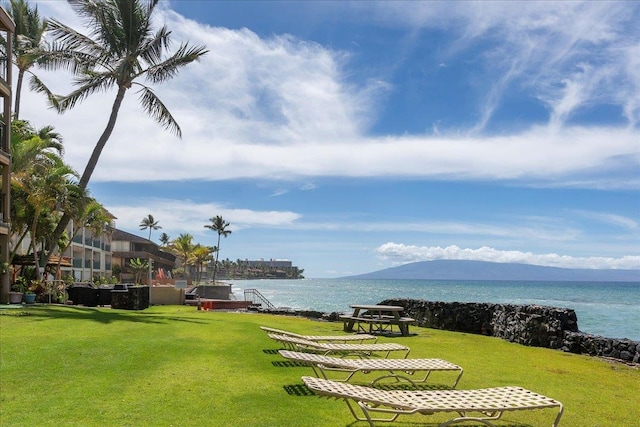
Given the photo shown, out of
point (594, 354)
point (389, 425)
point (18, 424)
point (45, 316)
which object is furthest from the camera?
point (45, 316)

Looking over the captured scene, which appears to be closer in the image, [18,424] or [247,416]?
[18,424]

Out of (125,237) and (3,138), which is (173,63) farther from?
(125,237)

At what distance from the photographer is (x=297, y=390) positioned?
7105 mm

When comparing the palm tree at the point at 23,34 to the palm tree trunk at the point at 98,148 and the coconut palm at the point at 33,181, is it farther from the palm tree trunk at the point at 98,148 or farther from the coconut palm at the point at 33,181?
the palm tree trunk at the point at 98,148

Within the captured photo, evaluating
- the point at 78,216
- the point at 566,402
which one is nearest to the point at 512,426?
the point at 566,402

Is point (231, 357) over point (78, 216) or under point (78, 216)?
under

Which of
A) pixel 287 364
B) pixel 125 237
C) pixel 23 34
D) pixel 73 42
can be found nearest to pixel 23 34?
pixel 23 34

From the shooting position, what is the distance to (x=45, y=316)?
1473 cm

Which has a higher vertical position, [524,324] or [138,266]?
[138,266]

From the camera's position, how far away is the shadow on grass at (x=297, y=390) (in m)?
6.90

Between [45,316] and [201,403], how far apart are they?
10.3 meters

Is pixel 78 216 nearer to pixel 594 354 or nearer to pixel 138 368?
pixel 138 368

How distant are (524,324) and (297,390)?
434 inches

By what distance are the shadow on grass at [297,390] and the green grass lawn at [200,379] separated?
1.0 inches
